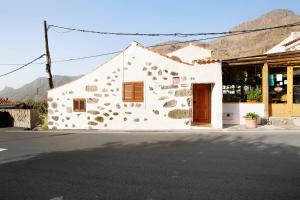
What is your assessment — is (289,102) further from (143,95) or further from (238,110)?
(143,95)

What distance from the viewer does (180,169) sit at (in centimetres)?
609

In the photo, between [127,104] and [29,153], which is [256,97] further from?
[29,153]

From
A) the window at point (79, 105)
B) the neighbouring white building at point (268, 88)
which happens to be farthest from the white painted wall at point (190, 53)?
the window at point (79, 105)

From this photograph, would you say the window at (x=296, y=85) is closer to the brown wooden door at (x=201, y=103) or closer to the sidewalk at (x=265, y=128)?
the sidewalk at (x=265, y=128)

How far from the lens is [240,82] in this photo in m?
14.8

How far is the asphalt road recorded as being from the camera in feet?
15.4

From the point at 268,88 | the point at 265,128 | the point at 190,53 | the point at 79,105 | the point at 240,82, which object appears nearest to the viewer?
the point at 265,128

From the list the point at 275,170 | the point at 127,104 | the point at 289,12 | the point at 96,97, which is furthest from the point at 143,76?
the point at 289,12

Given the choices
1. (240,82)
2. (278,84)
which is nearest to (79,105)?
(240,82)

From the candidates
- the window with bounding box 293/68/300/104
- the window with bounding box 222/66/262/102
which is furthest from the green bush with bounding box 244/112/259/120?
the window with bounding box 293/68/300/104

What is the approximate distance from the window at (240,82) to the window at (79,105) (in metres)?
7.56

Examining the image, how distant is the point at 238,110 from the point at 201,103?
1.89 m

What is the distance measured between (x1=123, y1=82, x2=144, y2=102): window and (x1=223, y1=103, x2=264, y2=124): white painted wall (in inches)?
171

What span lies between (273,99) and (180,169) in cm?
973
